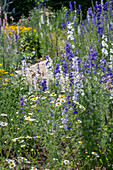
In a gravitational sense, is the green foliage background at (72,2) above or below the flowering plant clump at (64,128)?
above

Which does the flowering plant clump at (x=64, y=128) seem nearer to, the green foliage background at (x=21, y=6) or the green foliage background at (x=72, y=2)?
the green foliage background at (x=72, y=2)

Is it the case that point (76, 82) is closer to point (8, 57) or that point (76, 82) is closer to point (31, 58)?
point (8, 57)

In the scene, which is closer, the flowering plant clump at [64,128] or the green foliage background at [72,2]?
the flowering plant clump at [64,128]

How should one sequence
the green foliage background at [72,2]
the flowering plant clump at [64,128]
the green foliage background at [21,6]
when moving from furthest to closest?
the green foliage background at [21,6], the green foliage background at [72,2], the flowering plant clump at [64,128]

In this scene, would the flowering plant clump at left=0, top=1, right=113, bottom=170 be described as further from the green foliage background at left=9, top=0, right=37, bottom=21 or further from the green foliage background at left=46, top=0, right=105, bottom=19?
the green foliage background at left=9, top=0, right=37, bottom=21

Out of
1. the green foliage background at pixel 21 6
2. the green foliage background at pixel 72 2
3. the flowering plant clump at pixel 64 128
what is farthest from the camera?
the green foliage background at pixel 21 6

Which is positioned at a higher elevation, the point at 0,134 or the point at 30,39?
the point at 30,39

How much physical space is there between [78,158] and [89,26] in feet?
14.1

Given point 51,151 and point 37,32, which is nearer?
point 51,151

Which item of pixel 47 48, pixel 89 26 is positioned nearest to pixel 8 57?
pixel 47 48

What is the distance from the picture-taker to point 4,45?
5262 mm

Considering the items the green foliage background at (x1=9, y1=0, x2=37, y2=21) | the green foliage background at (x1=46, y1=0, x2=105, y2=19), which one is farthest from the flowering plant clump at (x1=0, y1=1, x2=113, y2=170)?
the green foliage background at (x1=9, y1=0, x2=37, y2=21)

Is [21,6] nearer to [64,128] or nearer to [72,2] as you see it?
[72,2]

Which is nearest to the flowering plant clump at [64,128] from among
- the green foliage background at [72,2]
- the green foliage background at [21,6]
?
the green foliage background at [72,2]
